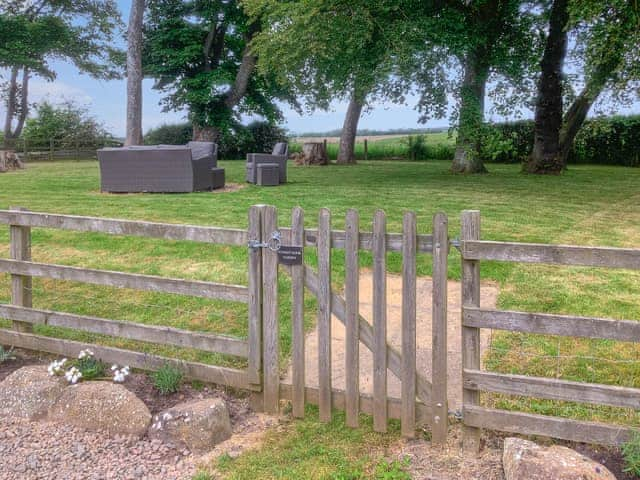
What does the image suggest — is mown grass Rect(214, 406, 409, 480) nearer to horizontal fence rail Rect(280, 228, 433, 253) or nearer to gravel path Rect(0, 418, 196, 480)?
gravel path Rect(0, 418, 196, 480)

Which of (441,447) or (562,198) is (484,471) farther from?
(562,198)

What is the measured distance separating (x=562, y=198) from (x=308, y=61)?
25.3 ft

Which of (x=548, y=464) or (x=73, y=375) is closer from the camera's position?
(x=548, y=464)

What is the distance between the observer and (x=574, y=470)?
2.88 meters

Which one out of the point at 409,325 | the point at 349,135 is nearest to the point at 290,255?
the point at 409,325

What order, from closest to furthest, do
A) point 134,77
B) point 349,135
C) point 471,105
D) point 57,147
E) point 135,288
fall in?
point 135,288 → point 471,105 → point 134,77 → point 349,135 → point 57,147

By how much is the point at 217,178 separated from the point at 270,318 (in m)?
11.5

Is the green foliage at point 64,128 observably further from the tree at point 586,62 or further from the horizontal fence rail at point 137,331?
the horizontal fence rail at point 137,331

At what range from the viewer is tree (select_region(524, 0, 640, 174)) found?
12781 millimetres

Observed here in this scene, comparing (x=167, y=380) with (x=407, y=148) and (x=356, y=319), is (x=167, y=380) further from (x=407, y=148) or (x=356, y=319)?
(x=407, y=148)

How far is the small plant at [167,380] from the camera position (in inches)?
162

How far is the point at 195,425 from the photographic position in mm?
3541

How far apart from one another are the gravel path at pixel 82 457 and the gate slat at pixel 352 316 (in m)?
0.91

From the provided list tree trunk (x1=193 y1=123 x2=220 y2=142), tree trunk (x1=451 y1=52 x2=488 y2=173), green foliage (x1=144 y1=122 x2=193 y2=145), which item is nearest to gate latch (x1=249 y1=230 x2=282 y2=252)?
tree trunk (x1=451 y1=52 x2=488 y2=173)
